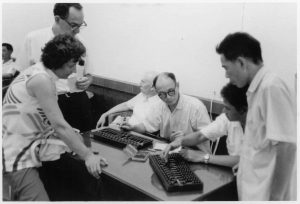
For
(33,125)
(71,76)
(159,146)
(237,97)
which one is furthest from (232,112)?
(71,76)

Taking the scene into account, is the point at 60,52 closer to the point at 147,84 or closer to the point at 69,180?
the point at 69,180

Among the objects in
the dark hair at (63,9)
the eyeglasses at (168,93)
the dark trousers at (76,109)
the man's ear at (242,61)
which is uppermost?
the dark hair at (63,9)

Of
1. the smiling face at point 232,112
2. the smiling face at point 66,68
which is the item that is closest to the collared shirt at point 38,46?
the smiling face at point 66,68

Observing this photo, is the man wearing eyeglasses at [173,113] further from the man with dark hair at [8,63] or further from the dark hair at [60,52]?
the man with dark hair at [8,63]

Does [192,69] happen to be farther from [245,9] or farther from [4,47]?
[4,47]

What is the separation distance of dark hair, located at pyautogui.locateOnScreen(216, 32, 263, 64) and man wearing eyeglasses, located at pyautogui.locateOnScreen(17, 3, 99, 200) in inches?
41.6

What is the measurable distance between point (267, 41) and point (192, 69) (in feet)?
2.42

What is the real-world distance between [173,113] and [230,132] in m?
0.72

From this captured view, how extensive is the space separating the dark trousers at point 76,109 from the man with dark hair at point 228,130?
115 centimetres

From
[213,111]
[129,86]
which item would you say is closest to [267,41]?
[213,111]

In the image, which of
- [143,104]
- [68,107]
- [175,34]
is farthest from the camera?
[175,34]

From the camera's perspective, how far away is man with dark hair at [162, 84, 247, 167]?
1.49 metres

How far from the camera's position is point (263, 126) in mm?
1265

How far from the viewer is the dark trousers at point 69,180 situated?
186cm
